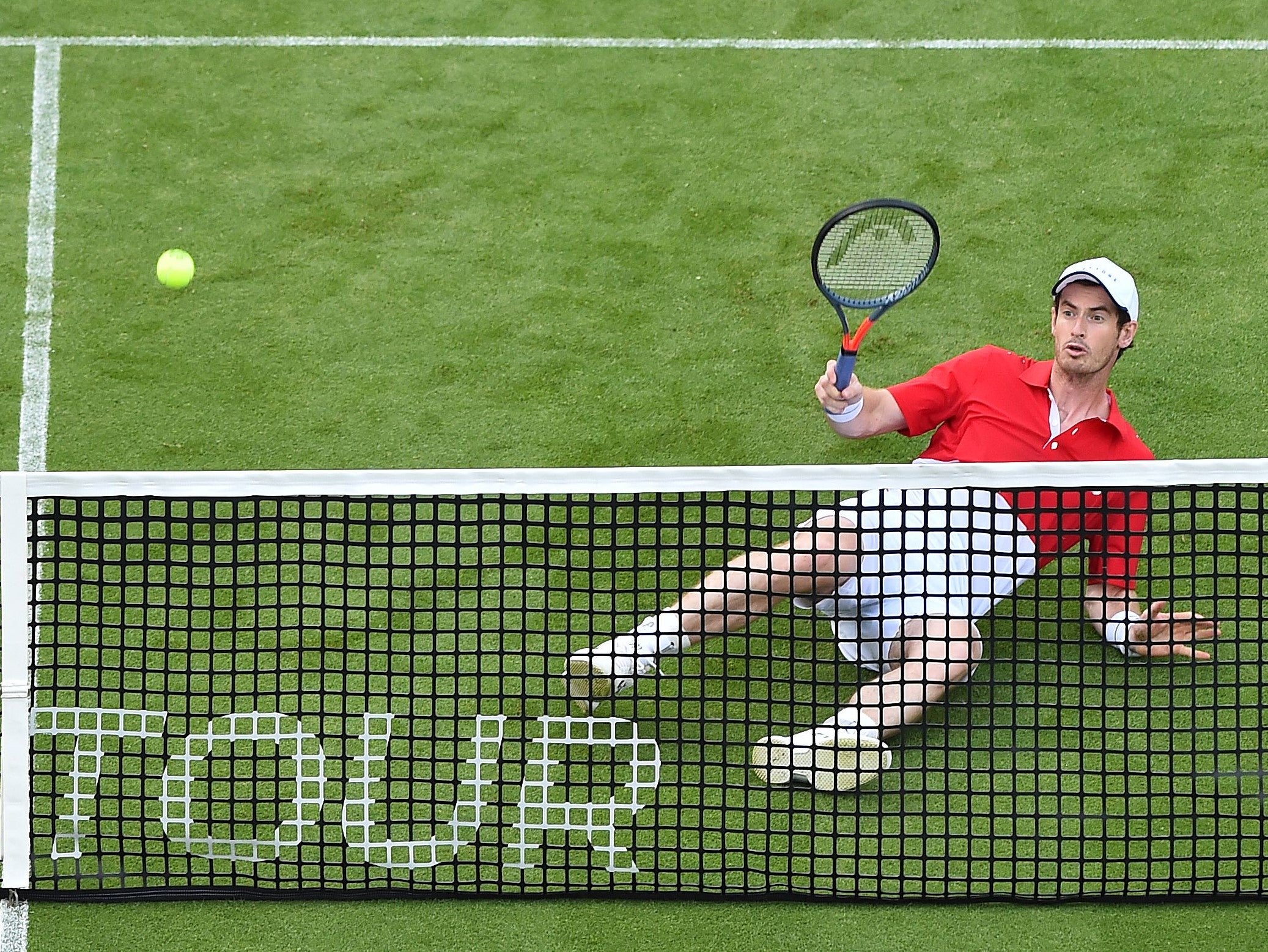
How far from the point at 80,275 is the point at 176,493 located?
264 cm

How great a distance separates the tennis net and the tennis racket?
571mm

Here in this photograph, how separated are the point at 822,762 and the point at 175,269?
3166 millimetres

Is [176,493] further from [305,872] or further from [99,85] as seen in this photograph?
[99,85]

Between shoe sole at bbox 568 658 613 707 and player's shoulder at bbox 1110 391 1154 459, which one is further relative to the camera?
player's shoulder at bbox 1110 391 1154 459

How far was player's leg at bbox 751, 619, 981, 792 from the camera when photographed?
4.99m

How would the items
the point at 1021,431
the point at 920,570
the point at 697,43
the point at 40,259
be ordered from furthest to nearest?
1. the point at 697,43
2. the point at 40,259
3. the point at 1021,431
4. the point at 920,570

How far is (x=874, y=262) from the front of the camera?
17.4 ft

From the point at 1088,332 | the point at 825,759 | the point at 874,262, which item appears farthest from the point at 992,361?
the point at 825,759

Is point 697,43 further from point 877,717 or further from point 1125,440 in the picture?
point 877,717

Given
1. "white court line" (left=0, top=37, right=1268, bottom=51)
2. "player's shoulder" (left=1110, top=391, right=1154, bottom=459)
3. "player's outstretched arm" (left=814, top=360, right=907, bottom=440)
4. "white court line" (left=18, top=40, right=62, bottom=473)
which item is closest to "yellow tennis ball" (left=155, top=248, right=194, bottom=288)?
"white court line" (left=18, top=40, right=62, bottom=473)

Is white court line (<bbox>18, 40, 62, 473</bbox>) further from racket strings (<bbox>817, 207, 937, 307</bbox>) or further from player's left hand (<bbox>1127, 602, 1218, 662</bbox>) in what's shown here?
player's left hand (<bbox>1127, 602, 1218, 662</bbox>)

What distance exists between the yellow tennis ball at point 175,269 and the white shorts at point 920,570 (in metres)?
2.75

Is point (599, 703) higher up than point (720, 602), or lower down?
lower down

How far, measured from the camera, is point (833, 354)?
21.4 ft
